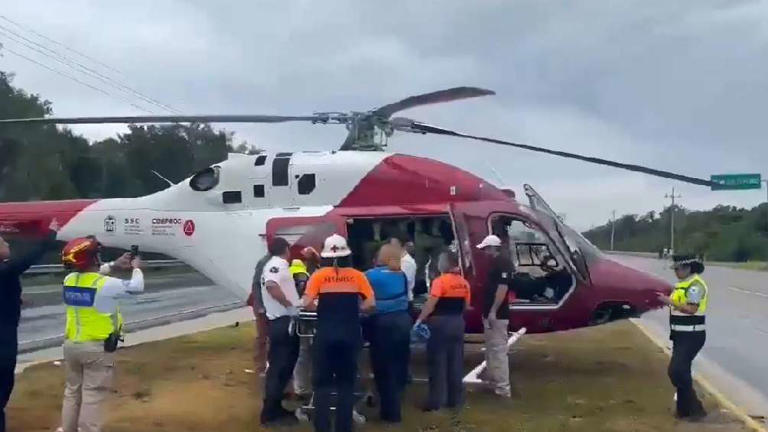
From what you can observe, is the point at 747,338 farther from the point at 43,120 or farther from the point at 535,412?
the point at 43,120

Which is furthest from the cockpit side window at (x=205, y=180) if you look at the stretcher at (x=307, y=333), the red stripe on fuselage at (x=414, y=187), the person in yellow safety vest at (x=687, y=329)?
the person in yellow safety vest at (x=687, y=329)

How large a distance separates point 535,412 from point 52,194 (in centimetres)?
3415

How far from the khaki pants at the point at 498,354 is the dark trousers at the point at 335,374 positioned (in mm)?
2654

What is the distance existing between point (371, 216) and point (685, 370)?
4.23 m

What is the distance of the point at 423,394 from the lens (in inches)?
426

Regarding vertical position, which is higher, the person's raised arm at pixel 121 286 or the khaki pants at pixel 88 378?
the person's raised arm at pixel 121 286

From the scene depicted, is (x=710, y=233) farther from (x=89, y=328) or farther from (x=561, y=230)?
(x=89, y=328)

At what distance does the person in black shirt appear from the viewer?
413 inches

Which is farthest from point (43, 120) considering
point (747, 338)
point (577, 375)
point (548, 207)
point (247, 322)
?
point (747, 338)

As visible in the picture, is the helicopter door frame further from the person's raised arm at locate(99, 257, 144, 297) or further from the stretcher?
the person's raised arm at locate(99, 257, 144, 297)

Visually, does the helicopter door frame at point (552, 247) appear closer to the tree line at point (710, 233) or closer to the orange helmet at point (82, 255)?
the orange helmet at point (82, 255)

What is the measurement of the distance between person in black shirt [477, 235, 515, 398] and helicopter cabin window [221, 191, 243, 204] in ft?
11.6

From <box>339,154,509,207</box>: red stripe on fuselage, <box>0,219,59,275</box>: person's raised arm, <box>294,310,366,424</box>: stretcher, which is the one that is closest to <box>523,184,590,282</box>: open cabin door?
<box>339,154,509,207</box>: red stripe on fuselage

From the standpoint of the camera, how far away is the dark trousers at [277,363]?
356 inches
